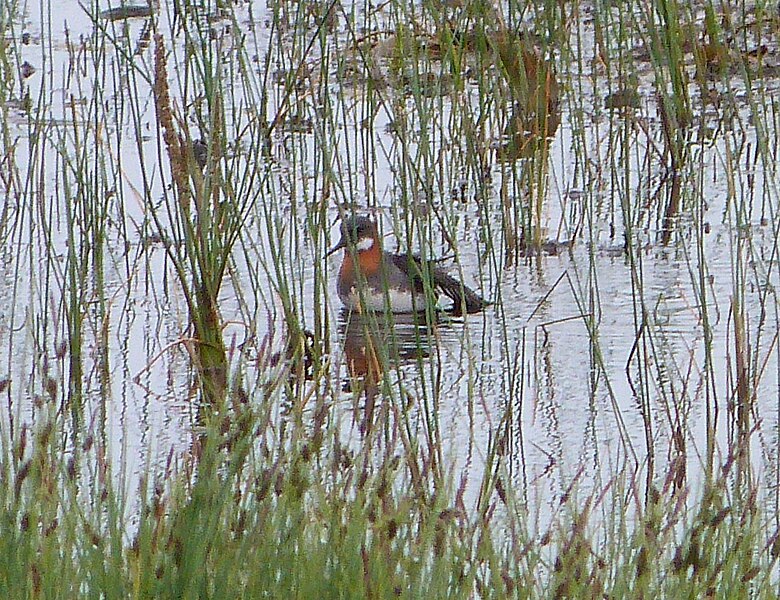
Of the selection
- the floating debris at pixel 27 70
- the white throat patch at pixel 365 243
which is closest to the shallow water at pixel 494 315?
the white throat patch at pixel 365 243

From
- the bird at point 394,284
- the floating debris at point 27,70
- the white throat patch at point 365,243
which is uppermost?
the floating debris at point 27,70

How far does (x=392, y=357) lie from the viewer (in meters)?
4.31

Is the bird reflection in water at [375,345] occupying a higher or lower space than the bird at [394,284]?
lower

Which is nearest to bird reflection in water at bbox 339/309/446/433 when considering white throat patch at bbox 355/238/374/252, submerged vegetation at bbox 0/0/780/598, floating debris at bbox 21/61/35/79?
submerged vegetation at bbox 0/0/780/598

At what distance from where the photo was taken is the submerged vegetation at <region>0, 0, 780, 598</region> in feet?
7.77

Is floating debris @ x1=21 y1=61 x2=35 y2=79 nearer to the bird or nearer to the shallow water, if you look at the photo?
the shallow water

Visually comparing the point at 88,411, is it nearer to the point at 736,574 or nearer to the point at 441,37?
the point at 441,37

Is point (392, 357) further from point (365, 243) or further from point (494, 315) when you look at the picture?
point (365, 243)

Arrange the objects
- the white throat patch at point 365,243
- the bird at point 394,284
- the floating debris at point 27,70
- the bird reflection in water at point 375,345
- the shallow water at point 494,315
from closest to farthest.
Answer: the shallow water at point 494,315
the bird reflection in water at point 375,345
the bird at point 394,284
the white throat patch at point 365,243
the floating debris at point 27,70

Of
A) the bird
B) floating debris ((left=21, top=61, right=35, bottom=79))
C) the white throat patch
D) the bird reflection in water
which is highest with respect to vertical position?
floating debris ((left=21, top=61, right=35, bottom=79))

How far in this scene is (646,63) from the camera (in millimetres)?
6969

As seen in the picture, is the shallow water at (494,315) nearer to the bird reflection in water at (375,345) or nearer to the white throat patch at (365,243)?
the bird reflection in water at (375,345)

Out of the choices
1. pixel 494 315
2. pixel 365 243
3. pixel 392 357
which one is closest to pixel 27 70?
pixel 365 243

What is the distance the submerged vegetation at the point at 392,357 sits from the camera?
2.37 m
